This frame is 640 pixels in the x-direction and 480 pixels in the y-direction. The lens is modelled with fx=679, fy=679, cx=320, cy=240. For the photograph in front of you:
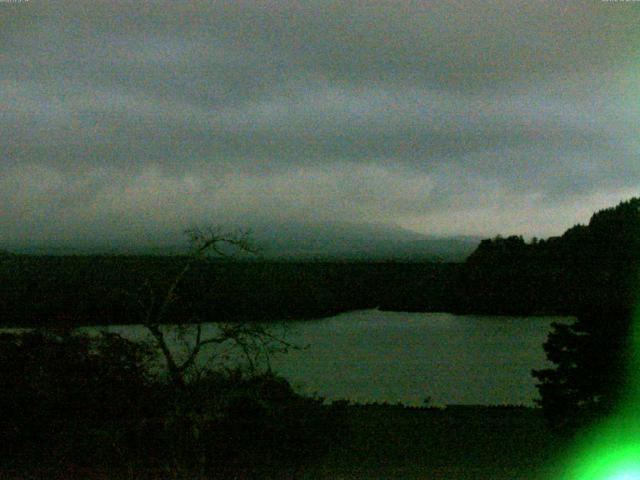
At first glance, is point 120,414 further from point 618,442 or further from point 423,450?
point 618,442

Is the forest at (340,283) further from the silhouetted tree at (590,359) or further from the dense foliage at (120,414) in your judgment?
the dense foliage at (120,414)

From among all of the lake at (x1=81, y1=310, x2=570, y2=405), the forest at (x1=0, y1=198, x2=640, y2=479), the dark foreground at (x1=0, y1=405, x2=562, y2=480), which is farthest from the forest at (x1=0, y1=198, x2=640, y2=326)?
the dark foreground at (x1=0, y1=405, x2=562, y2=480)

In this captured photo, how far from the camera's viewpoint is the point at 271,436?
8727 mm

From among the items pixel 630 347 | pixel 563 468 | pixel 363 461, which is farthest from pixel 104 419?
pixel 630 347

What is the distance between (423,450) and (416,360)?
4.22 m

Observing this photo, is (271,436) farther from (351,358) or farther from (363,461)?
(351,358)

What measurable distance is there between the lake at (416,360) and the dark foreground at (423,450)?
879 mm

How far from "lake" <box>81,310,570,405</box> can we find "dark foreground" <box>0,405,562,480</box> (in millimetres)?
879

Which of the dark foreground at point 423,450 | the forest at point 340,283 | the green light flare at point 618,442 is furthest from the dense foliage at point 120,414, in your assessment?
the green light flare at point 618,442

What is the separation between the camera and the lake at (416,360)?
1175 centimetres

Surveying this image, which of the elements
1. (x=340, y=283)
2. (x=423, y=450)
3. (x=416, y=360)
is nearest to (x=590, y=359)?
(x=423, y=450)

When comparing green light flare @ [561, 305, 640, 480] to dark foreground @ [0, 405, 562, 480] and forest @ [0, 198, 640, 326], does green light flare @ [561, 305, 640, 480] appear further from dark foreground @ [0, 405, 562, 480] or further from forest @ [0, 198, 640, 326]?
forest @ [0, 198, 640, 326]

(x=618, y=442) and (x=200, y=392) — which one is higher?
(x=200, y=392)

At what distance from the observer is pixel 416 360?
1328 cm
